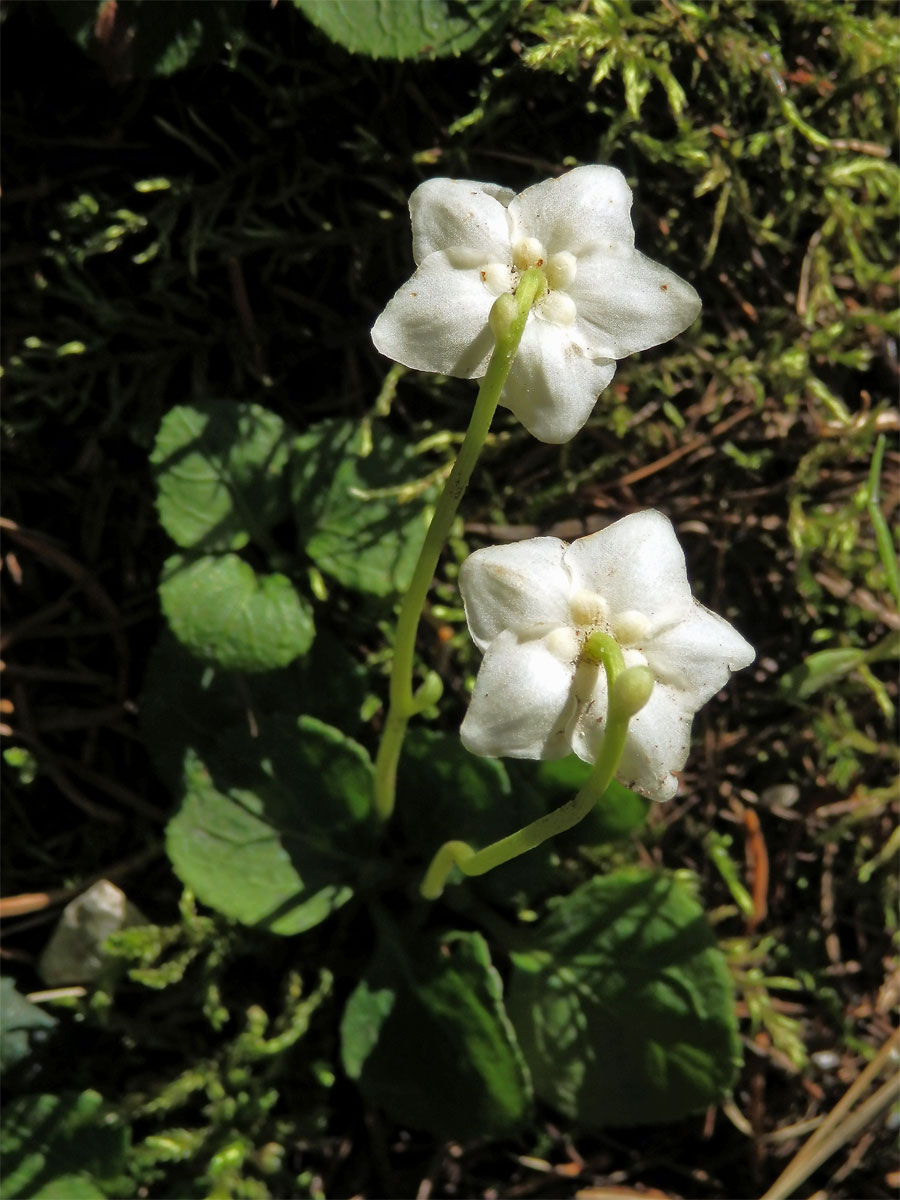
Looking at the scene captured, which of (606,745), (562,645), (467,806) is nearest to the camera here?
(606,745)

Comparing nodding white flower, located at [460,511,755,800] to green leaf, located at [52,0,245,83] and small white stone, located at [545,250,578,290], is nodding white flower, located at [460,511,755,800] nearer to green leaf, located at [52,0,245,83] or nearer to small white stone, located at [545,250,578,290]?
small white stone, located at [545,250,578,290]

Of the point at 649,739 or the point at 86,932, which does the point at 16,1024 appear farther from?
the point at 649,739

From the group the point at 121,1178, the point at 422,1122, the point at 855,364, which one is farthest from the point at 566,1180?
the point at 855,364

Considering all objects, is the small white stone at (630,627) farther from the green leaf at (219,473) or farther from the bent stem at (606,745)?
the green leaf at (219,473)

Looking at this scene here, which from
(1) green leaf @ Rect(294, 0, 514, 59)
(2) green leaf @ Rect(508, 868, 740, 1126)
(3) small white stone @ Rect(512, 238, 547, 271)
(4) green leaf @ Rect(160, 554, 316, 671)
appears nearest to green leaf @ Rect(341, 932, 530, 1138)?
(2) green leaf @ Rect(508, 868, 740, 1126)

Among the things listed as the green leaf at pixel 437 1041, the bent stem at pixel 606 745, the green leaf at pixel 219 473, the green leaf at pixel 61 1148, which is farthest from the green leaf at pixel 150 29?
the green leaf at pixel 61 1148

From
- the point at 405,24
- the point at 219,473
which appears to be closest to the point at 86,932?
the point at 219,473
